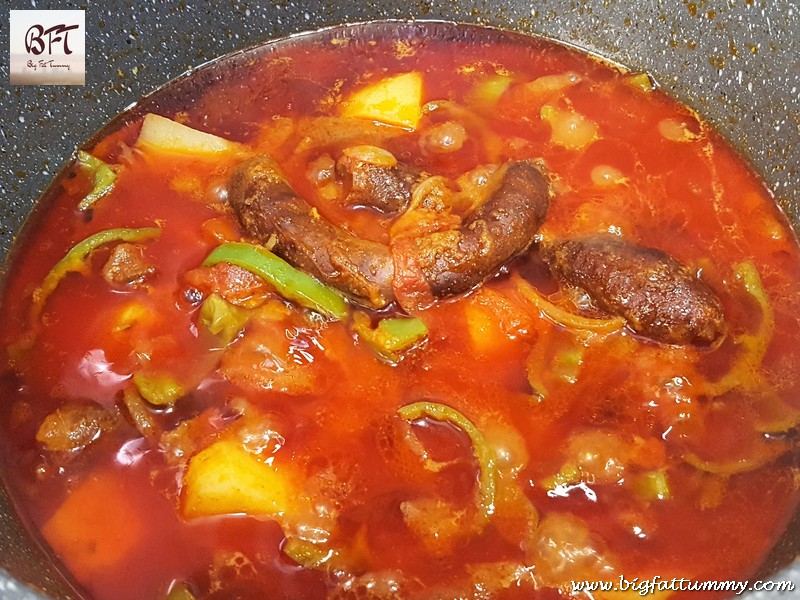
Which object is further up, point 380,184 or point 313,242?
point 380,184

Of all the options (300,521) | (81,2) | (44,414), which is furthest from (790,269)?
(81,2)

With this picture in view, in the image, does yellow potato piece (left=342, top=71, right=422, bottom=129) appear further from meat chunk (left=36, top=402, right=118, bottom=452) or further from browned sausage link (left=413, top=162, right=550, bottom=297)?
meat chunk (left=36, top=402, right=118, bottom=452)

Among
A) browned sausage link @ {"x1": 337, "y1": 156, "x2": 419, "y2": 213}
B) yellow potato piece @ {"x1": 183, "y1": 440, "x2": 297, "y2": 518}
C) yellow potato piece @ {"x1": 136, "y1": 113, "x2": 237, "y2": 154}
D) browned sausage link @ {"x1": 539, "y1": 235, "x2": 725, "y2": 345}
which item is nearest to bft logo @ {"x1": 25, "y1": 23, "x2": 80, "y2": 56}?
yellow potato piece @ {"x1": 136, "y1": 113, "x2": 237, "y2": 154}

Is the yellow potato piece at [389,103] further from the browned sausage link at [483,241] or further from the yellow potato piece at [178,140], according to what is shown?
the browned sausage link at [483,241]

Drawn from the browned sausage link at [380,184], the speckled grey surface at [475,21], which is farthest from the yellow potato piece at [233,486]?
the speckled grey surface at [475,21]

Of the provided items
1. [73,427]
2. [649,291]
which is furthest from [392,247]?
[73,427]

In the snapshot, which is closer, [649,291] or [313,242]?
[649,291]

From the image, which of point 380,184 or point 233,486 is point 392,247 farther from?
point 233,486

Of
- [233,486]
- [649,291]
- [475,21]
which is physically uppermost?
[475,21]
